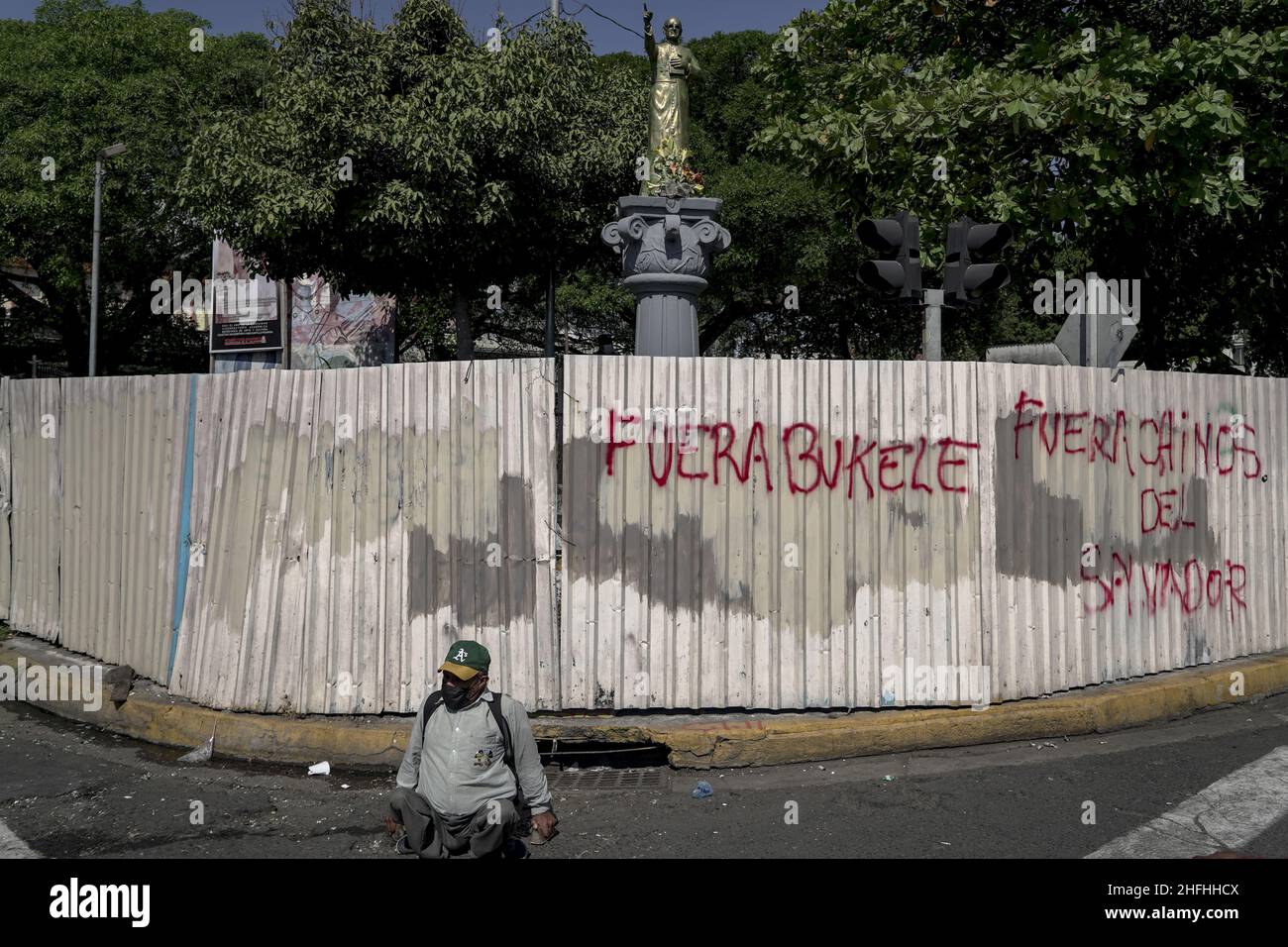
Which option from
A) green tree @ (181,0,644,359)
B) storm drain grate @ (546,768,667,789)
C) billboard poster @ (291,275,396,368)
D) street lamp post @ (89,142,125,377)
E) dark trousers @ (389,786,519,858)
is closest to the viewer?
dark trousers @ (389,786,519,858)

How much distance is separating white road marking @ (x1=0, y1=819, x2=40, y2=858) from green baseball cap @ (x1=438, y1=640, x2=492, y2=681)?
2.22 m

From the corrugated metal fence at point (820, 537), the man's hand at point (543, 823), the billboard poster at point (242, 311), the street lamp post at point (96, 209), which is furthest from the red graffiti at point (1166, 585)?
the billboard poster at point (242, 311)

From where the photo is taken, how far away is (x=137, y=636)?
24.4 ft

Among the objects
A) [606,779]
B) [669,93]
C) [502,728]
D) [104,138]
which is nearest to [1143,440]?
[606,779]

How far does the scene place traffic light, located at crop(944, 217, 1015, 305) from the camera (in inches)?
288

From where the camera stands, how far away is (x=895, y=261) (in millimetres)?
7496

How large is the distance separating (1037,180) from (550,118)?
370 inches

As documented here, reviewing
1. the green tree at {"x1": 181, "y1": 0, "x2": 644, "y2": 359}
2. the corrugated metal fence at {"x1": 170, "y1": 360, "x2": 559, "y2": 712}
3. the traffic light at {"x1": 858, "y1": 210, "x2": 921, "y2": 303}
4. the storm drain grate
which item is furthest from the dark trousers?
the green tree at {"x1": 181, "y1": 0, "x2": 644, "y2": 359}

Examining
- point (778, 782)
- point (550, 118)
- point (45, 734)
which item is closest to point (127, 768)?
point (45, 734)

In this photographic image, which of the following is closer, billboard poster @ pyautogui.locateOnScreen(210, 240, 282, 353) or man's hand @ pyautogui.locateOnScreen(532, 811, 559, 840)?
man's hand @ pyautogui.locateOnScreen(532, 811, 559, 840)

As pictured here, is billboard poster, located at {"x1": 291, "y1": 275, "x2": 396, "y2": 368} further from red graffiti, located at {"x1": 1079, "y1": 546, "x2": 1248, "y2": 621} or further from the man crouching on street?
the man crouching on street
